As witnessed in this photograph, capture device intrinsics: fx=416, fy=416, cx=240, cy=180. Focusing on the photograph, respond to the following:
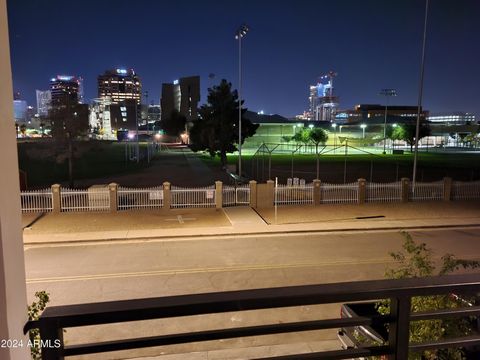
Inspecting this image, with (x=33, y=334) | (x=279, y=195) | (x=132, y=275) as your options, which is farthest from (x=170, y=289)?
(x=279, y=195)

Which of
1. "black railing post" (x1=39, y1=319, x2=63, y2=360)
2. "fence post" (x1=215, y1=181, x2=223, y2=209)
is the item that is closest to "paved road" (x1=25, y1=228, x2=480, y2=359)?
"fence post" (x1=215, y1=181, x2=223, y2=209)

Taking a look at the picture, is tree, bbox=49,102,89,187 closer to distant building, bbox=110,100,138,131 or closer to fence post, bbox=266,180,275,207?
fence post, bbox=266,180,275,207

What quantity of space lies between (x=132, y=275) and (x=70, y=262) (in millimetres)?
2568

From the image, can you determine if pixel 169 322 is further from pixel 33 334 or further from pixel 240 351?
pixel 33 334

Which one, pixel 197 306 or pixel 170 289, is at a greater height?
pixel 197 306

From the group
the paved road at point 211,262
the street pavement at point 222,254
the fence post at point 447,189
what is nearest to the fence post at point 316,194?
the street pavement at point 222,254

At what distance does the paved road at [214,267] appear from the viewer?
8281 mm

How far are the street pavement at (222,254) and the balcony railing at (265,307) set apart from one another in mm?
4429

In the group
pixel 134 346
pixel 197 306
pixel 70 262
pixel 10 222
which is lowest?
pixel 70 262

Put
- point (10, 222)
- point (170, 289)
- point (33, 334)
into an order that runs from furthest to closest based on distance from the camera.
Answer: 1. point (170, 289)
2. point (33, 334)
3. point (10, 222)

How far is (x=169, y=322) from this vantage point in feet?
27.3

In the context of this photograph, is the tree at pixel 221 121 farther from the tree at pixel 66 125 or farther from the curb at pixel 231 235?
the curb at pixel 231 235

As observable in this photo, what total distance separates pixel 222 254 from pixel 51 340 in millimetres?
11616

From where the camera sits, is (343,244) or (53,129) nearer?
(343,244)
